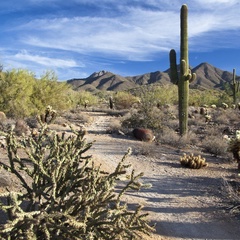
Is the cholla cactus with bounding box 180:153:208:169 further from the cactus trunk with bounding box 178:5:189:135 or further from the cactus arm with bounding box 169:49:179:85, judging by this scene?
the cactus arm with bounding box 169:49:179:85

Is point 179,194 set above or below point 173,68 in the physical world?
below

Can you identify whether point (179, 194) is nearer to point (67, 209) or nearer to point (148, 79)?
point (67, 209)

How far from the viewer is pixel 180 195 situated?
25.6ft

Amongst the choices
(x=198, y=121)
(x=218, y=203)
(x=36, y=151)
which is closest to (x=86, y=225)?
(x=36, y=151)

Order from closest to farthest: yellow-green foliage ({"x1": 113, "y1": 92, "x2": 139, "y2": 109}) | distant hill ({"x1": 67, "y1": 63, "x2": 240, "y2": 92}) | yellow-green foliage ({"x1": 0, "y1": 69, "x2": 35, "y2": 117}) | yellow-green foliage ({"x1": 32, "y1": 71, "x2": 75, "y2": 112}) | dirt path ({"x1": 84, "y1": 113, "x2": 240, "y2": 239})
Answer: dirt path ({"x1": 84, "y1": 113, "x2": 240, "y2": 239}) → yellow-green foliage ({"x1": 0, "y1": 69, "x2": 35, "y2": 117}) → yellow-green foliage ({"x1": 32, "y1": 71, "x2": 75, "y2": 112}) → yellow-green foliage ({"x1": 113, "y1": 92, "x2": 139, "y2": 109}) → distant hill ({"x1": 67, "y1": 63, "x2": 240, "y2": 92})

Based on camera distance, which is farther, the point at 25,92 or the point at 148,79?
the point at 148,79

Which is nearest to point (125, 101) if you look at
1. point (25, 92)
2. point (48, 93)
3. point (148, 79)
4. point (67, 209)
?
point (48, 93)

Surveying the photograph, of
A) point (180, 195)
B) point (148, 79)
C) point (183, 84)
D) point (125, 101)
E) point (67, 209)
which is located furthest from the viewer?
point (148, 79)

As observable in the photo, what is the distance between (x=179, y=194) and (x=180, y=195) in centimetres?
7

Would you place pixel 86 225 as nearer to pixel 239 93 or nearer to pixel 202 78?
pixel 239 93

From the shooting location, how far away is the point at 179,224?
624 centimetres

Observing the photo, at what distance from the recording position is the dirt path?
6047 millimetres

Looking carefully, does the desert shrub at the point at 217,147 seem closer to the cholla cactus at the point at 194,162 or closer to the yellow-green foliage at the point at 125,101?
the cholla cactus at the point at 194,162

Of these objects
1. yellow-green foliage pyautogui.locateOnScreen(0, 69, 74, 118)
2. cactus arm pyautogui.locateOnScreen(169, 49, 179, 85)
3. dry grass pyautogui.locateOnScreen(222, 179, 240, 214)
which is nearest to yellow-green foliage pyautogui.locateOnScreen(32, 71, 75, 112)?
yellow-green foliage pyautogui.locateOnScreen(0, 69, 74, 118)
